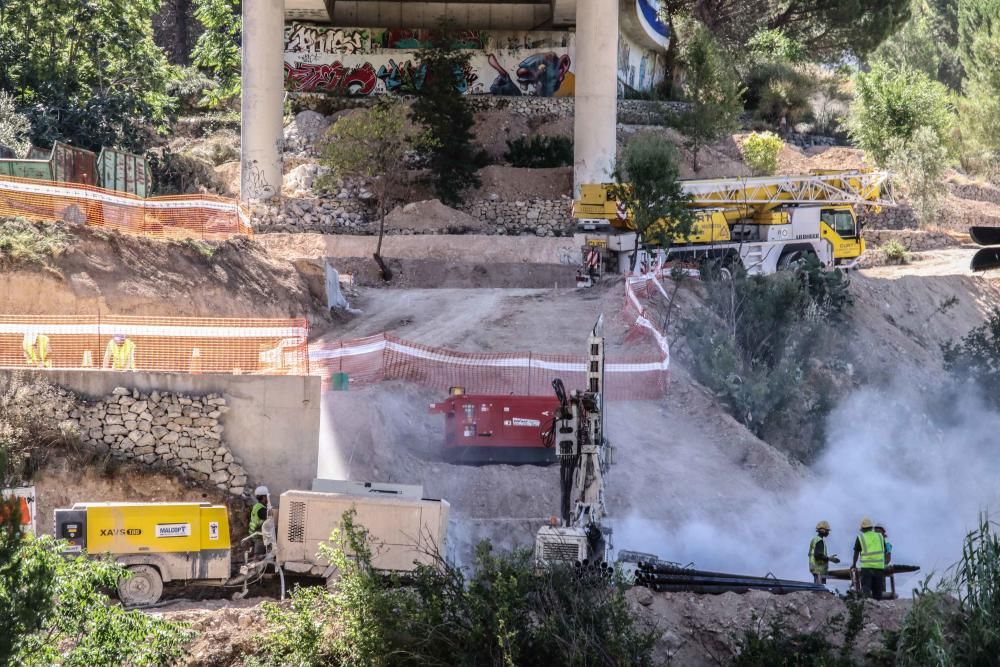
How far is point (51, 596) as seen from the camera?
13445 millimetres

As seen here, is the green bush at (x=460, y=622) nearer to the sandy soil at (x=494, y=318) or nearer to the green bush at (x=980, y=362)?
the sandy soil at (x=494, y=318)

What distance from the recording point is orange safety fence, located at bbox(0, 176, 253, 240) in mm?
31250

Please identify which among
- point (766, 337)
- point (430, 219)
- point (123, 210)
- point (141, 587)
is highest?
point (430, 219)

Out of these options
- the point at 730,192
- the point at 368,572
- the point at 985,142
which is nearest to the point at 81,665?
the point at 368,572

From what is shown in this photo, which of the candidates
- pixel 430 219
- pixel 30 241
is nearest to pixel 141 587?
pixel 30 241

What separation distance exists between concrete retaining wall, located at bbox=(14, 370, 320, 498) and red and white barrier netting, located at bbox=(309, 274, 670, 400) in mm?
4228

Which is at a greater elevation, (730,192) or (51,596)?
(730,192)

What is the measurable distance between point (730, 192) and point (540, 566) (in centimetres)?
2621

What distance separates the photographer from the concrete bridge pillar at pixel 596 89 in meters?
52.5

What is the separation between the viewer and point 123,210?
112 feet

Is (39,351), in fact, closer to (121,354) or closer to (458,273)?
(121,354)

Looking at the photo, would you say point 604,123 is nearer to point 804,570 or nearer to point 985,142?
point 985,142

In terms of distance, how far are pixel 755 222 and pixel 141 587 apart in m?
27.7

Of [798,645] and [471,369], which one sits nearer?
[798,645]
